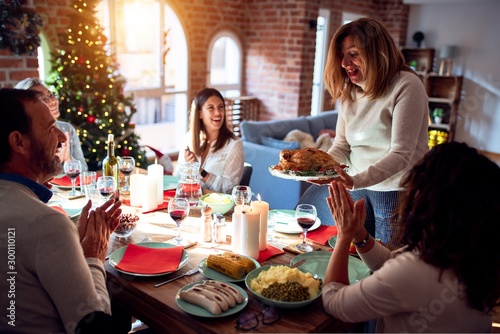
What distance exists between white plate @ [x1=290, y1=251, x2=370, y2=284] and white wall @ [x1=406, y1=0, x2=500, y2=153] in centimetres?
711

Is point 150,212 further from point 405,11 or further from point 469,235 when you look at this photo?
point 405,11

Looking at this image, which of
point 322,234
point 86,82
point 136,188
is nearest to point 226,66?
point 86,82

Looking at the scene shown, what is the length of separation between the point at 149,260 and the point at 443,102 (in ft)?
24.6

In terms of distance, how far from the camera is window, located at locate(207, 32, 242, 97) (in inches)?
259

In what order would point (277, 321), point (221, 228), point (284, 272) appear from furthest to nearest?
1. point (221, 228)
2. point (284, 272)
3. point (277, 321)

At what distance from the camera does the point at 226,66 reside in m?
6.76

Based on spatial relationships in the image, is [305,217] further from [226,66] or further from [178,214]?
[226,66]

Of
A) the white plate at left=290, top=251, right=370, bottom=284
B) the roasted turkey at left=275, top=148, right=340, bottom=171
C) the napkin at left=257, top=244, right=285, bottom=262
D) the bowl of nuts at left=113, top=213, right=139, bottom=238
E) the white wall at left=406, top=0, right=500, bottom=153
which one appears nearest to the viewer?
the white plate at left=290, top=251, right=370, bottom=284

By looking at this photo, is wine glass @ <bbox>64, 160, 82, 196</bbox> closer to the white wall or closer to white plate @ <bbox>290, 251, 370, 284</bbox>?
white plate @ <bbox>290, 251, 370, 284</bbox>

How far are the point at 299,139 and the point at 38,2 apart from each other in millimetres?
2877

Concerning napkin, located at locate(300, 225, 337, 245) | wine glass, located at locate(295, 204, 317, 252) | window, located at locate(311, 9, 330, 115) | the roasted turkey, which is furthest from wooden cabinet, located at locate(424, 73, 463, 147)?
wine glass, located at locate(295, 204, 317, 252)

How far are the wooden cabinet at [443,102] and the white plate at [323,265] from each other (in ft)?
21.8

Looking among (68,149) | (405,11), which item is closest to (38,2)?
(68,149)

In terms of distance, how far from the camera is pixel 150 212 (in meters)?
2.09
